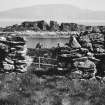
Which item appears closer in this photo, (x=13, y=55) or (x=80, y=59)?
(x=80, y=59)

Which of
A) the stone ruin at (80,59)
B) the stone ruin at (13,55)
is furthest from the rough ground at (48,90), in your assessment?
the stone ruin at (13,55)

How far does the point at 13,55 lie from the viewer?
1853 cm

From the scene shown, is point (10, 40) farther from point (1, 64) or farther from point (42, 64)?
point (42, 64)

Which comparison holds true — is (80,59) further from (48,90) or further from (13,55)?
(13,55)

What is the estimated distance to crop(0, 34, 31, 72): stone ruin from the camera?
18016mm

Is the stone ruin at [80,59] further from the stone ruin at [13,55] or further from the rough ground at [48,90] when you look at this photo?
the stone ruin at [13,55]

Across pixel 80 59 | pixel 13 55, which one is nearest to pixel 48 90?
pixel 80 59

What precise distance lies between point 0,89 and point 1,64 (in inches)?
143

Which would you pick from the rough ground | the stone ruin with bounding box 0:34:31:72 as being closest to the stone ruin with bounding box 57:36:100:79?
the rough ground

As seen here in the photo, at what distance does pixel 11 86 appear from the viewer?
1550 cm

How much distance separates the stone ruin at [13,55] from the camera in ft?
59.1

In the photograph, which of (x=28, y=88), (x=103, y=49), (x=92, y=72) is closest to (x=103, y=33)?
(x=103, y=49)

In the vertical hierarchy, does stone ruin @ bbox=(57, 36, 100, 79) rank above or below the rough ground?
above

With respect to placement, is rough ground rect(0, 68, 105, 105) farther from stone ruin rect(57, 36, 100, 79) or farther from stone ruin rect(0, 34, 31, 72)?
stone ruin rect(0, 34, 31, 72)
